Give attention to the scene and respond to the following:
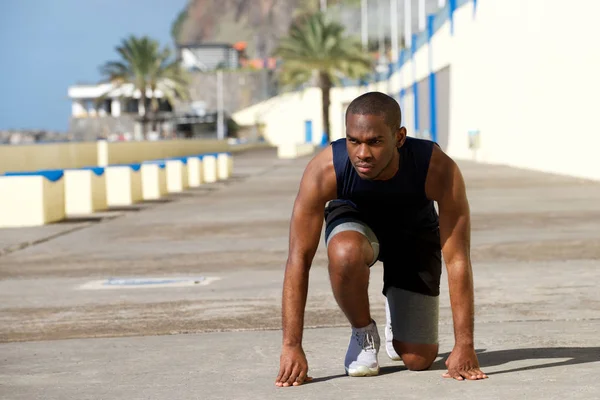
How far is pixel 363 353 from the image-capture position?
5484 millimetres

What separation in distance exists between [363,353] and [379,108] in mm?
1207

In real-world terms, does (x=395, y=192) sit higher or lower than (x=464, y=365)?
higher

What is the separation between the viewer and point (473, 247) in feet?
40.3

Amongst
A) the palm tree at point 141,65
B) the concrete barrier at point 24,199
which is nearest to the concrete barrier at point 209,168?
the concrete barrier at point 24,199

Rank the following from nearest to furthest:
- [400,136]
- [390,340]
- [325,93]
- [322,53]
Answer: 1. [400,136]
2. [390,340]
3. [322,53]
4. [325,93]

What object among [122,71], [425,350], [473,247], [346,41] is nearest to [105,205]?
[473,247]

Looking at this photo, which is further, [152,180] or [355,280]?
[152,180]

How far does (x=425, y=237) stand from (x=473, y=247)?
678 cm

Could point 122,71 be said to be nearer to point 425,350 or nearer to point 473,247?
point 473,247

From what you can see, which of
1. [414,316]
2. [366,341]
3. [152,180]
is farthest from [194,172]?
[366,341]

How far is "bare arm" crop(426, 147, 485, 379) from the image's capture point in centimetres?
526

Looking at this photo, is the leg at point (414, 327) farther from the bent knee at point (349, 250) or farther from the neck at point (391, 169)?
the neck at point (391, 169)

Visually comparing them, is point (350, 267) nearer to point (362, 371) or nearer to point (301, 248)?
point (301, 248)

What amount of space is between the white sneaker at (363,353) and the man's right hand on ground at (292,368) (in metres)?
0.27
